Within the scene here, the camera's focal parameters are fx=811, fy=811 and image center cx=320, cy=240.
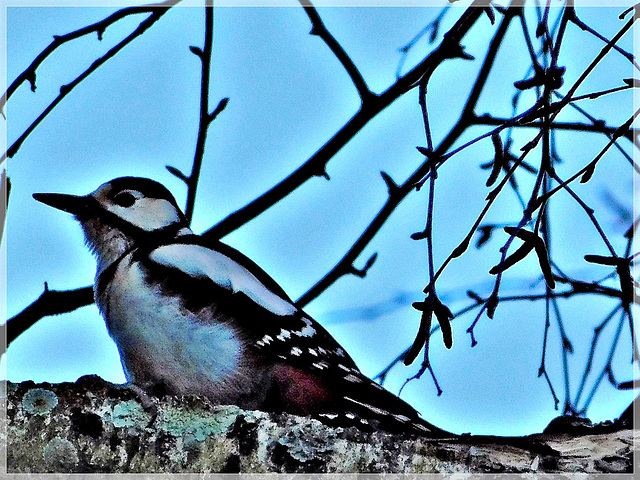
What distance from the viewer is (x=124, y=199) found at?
8.52 feet

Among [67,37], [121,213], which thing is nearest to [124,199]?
[121,213]

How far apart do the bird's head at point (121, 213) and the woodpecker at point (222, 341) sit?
2 cm

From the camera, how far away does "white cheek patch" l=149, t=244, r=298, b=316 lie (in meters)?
2.30

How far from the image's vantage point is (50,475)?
1.48m

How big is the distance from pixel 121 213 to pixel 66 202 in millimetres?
180

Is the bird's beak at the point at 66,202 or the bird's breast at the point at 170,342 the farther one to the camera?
the bird's beak at the point at 66,202

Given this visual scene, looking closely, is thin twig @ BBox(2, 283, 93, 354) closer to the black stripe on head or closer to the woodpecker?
the woodpecker

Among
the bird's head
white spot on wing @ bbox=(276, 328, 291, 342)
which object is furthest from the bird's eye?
white spot on wing @ bbox=(276, 328, 291, 342)

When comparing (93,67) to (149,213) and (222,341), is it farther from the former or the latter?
(222,341)

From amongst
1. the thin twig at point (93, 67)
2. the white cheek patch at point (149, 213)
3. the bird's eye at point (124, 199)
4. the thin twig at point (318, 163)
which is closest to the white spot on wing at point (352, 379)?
the thin twig at point (318, 163)

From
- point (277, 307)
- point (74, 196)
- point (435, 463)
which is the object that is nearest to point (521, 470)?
point (435, 463)

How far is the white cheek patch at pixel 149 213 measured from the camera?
101 inches

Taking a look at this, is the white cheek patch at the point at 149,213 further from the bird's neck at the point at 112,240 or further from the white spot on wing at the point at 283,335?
the white spot on wing at the point at 283,335

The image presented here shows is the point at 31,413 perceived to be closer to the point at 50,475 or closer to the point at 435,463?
the point at 50,475
